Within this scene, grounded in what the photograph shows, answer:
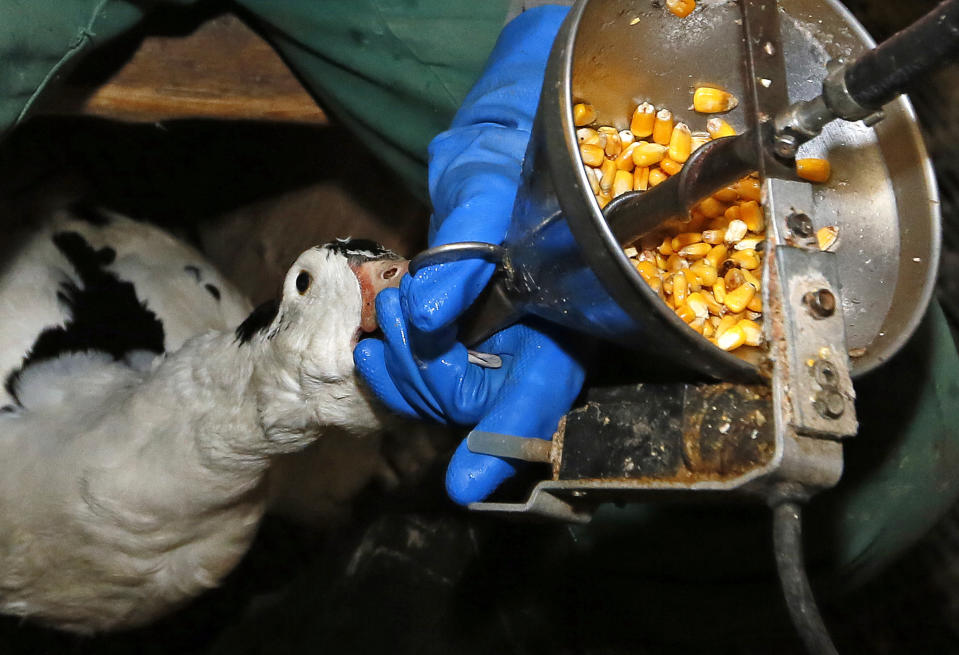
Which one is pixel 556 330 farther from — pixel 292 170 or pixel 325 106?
pixel 292 170

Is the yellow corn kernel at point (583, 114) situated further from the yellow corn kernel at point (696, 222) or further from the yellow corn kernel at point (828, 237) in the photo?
the yellow corn kernel at point (828, 237)

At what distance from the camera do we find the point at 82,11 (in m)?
0.89

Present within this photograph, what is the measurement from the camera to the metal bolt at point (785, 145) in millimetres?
490

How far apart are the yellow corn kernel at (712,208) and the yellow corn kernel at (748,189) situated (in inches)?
0.7

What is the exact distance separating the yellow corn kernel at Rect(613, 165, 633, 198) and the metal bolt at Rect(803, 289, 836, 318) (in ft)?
0.79

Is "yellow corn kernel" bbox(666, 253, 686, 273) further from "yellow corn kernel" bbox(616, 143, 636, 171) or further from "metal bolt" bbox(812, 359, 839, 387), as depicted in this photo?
"metal bolt" bbox(812, 359, 839, 387)

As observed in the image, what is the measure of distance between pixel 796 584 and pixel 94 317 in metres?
1.06

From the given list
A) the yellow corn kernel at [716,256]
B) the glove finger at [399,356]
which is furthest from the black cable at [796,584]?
the glove finger at [399,356]

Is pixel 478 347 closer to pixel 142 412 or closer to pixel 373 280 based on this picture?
pixel 373 280

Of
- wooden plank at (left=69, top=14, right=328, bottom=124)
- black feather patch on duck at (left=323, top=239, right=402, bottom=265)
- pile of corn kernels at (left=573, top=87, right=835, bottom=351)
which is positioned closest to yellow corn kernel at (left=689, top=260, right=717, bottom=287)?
pile of corn kernels at (left=573, top=87, right=835, bottom=351)

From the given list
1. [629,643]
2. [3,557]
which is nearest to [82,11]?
[3,557]

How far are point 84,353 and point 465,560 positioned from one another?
0.80 m

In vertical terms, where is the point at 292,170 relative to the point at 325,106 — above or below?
below

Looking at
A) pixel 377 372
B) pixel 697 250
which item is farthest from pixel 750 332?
pixel 377 372
